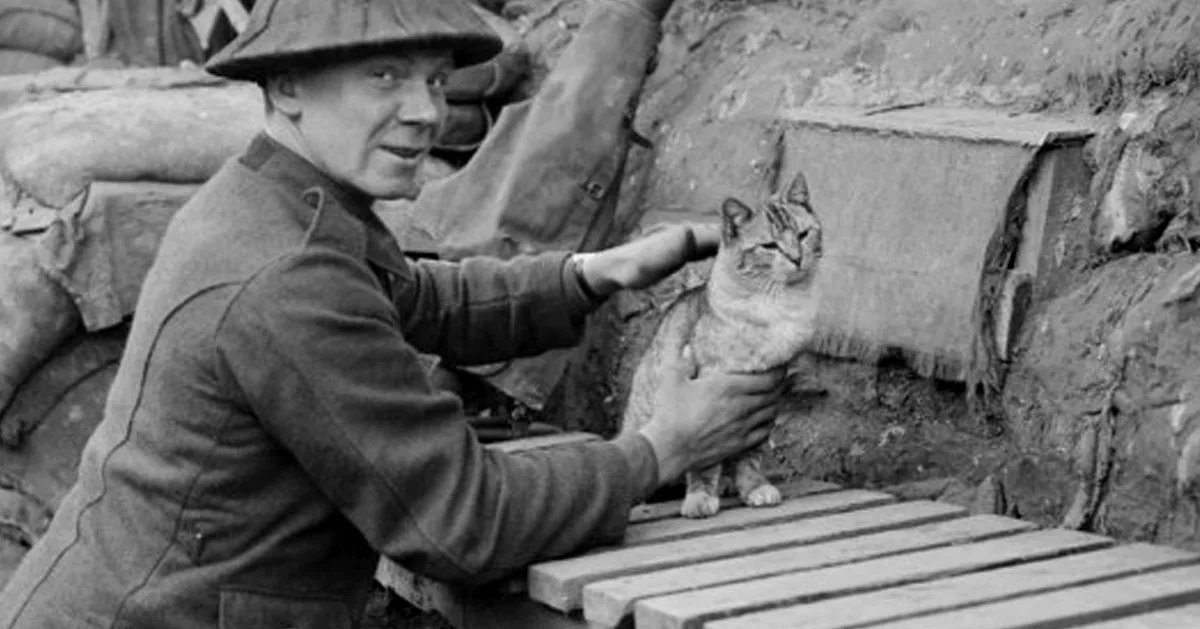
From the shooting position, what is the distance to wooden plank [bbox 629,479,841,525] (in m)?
4.03

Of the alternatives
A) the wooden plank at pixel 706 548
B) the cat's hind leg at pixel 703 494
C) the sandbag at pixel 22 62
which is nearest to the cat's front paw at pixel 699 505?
the cat's hind leg at pixel 703 494

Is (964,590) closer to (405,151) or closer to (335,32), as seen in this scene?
(405,151)

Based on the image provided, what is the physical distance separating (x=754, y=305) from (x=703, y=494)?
34cm

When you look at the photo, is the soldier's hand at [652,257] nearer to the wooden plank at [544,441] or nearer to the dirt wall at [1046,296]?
the wooden plank at [544,441]

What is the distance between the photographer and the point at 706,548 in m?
3.75

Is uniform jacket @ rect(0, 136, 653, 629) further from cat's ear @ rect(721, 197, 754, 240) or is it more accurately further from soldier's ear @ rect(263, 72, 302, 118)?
cat's ear @ rect(721, 197, 754, 240)

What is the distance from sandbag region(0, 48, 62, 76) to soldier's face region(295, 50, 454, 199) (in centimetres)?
416

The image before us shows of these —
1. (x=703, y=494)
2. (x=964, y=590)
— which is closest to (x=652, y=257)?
(x=703, y=494)

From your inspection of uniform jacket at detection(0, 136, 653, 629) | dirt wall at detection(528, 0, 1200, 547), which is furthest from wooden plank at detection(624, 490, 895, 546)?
dirt wall at detection(528, 0, 1200, 547)

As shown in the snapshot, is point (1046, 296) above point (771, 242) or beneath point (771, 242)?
beneath

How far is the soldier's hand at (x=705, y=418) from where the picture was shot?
152 inches

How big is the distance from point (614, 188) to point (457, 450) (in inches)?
74.8

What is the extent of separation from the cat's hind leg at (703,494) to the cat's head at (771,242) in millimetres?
342

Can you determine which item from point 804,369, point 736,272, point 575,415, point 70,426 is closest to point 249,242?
A: point 736,272
